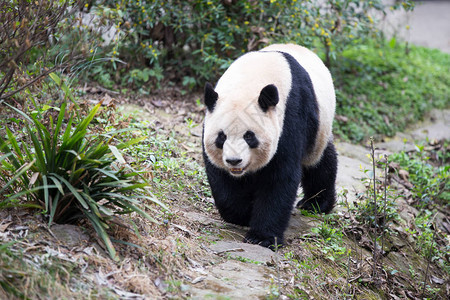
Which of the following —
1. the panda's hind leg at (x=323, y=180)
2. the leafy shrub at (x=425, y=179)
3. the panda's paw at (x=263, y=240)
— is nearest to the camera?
the panda's paw at (x=263, y=240)

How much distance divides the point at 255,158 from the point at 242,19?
425 cm

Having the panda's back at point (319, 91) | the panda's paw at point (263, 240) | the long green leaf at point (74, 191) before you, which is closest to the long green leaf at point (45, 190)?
the long green leaf at point (74, 191)

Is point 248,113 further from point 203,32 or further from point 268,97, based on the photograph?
point 203,32

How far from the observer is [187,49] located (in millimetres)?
8852

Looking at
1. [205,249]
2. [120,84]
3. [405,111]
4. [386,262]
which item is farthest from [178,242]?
[405,111]

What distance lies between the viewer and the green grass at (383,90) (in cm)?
938

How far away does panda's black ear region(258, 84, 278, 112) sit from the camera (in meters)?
4.52

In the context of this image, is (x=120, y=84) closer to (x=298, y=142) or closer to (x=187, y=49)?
(x=187, y=49)

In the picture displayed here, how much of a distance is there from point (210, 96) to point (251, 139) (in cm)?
53

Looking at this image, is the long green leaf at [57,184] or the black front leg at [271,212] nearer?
the long green leaf at [57,184]

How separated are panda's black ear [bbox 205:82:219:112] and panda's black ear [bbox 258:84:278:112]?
0.40 metres

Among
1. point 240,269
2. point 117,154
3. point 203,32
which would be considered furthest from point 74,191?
point 203,32

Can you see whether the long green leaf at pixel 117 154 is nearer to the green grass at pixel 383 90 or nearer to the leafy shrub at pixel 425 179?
the leafy shrub at pixel 425 179

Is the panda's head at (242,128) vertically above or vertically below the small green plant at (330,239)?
above
